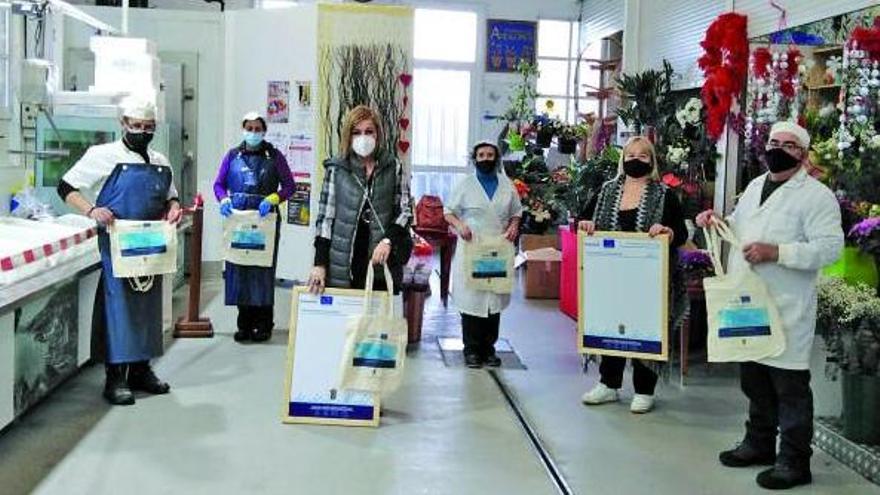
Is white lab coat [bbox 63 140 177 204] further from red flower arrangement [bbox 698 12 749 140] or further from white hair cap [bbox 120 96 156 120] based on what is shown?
red flower arrangement [bbox 698 12 749 140]

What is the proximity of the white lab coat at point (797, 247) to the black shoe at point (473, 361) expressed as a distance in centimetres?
221

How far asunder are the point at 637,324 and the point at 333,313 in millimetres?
1460

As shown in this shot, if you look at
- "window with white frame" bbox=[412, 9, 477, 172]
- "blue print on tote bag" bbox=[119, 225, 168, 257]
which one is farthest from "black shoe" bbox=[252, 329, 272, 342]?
"window with white frame" bbox=[412, 9, 477, 172]

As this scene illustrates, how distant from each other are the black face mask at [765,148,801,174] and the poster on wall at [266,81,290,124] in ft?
16.2

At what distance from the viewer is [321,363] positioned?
4.23m

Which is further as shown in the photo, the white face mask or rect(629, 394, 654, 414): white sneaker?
rect(629, 394, 654, 414): white sneaker

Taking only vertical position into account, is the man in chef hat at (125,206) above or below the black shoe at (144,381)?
above

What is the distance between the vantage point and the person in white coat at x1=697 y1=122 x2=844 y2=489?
141 inches

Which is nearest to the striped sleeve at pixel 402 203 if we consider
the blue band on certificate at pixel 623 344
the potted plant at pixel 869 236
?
the blue band on certificate at pixel 623 344

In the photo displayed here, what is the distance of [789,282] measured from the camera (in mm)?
3668

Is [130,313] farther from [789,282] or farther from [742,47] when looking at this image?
[742,47]

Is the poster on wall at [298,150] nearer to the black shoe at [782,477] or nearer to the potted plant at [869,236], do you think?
the potted plant at [869,236]

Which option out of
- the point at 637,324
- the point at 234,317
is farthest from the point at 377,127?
the point at 234,317

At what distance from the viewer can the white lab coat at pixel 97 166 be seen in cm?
446
